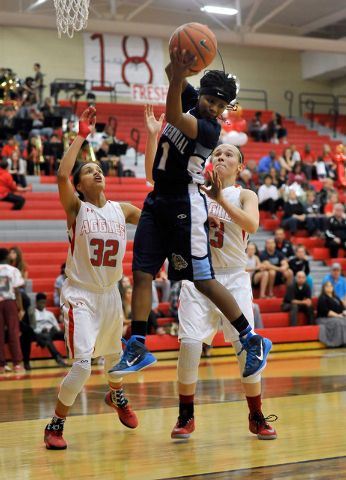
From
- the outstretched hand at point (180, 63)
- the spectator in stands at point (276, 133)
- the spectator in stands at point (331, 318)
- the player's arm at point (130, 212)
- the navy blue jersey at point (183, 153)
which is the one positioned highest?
the spectator in stands at point (276, 133)

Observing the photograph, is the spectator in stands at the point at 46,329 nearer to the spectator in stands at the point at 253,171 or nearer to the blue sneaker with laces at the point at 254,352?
the blue sneaker with laces at the point at 254,352

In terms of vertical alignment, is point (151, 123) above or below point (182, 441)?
above

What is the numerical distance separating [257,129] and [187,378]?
727 inches

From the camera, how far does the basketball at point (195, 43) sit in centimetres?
353

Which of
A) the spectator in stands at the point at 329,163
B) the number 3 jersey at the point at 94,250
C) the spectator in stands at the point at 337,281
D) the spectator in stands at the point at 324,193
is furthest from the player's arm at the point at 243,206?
Result: the spectator in stands at the point at 329,163

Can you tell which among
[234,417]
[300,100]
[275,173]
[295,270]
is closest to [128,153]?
[275,173]

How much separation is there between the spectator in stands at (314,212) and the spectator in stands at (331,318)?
11.1ft

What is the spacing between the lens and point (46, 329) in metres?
10.1

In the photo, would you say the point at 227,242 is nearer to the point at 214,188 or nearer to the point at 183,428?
the point at 214,188

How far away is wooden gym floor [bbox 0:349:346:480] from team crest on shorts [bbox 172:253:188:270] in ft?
3.33

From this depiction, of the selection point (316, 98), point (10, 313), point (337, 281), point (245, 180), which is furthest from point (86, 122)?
point (316, 98)

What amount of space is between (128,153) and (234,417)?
47.5ft

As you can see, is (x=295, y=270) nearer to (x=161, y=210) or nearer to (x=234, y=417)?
(x=234, y=417)

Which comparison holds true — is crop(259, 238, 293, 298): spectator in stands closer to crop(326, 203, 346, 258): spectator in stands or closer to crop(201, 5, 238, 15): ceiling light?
crop(326, 203, 346, 258): spectator in stands
